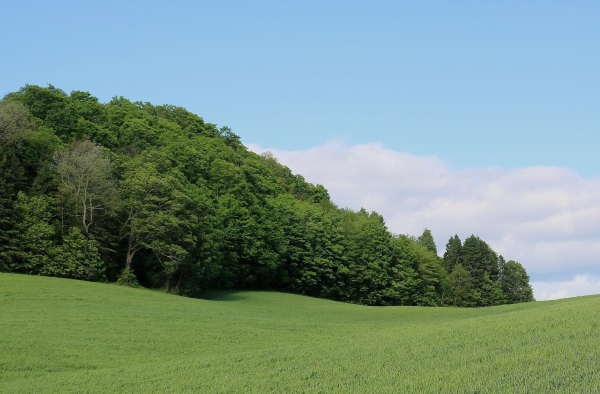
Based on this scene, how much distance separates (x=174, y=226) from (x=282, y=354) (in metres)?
Answer: 40.5

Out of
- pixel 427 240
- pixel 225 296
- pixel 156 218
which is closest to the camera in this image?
pixel 156 218

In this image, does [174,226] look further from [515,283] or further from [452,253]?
[515,283]

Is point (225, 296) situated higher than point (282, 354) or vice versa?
point (282, 354)

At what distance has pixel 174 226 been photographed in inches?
2240

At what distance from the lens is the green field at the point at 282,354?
11.7 m

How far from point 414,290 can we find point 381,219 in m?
31.9

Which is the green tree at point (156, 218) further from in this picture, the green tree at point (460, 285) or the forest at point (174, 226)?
the green tree at point (460, 285)

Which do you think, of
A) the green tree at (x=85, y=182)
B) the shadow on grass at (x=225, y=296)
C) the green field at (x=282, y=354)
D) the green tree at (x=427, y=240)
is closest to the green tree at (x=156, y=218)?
the green tree at (x=85, y=182)

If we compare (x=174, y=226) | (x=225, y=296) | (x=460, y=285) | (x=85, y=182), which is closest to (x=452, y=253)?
(x=460, y=285)

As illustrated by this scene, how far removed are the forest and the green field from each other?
1927 centimetres

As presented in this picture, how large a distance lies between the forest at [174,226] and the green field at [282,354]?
19.3 m

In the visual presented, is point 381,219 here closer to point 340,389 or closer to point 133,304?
point 133,304

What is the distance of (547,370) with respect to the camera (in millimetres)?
11305

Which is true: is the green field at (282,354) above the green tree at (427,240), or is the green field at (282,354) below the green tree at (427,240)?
below
